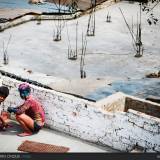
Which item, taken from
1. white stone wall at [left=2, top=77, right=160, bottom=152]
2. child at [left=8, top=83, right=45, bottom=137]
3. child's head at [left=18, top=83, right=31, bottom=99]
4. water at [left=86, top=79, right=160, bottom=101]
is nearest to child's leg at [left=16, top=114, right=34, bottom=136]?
child at [left=8, top=83, right=45, bottom=137]

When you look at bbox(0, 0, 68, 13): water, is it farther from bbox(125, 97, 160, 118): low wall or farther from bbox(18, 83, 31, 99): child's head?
bbox(18, 83, 31, 99): child's head

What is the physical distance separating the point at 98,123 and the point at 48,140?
3.31ft

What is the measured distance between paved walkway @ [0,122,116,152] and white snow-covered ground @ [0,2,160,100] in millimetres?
2790

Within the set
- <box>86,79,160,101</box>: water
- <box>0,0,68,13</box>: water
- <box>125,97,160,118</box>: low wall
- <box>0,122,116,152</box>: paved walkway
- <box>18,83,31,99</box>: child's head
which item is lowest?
<box>0,122,116,152</box>: paved walkway

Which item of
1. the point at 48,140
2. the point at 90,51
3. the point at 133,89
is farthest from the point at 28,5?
the point at 48,140

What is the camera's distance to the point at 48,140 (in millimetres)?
8039

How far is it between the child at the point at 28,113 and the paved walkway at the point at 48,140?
16cm

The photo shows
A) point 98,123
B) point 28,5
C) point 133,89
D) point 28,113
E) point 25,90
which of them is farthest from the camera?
point 28,5

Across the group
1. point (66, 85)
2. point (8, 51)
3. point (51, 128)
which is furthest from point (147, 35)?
point (51, 128)

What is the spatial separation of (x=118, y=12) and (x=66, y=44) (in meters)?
5.10

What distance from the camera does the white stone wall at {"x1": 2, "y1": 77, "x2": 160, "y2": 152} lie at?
23.5 ft

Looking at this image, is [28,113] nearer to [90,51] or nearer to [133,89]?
[133,89]
